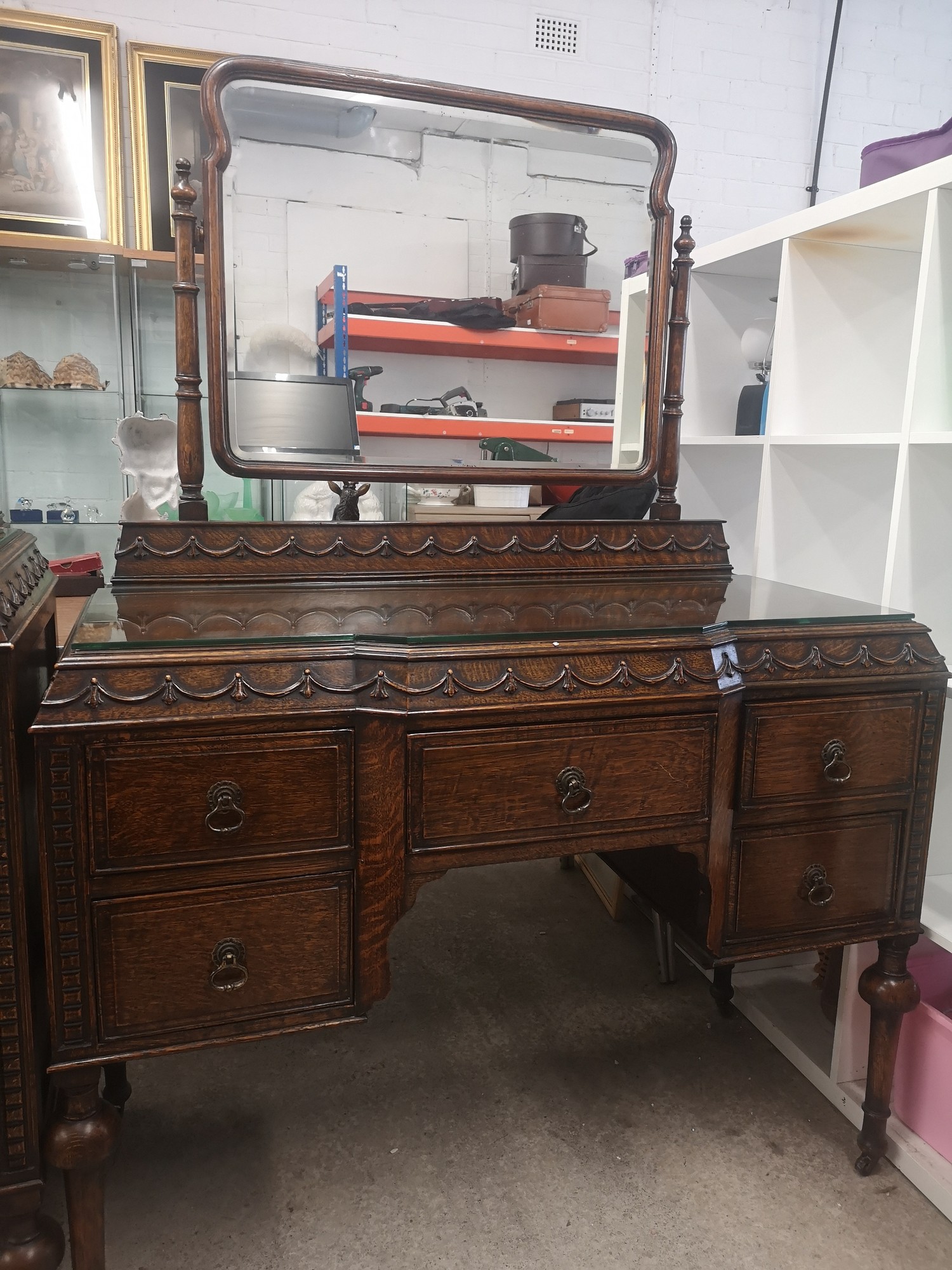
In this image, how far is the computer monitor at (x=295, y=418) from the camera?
1406 mm

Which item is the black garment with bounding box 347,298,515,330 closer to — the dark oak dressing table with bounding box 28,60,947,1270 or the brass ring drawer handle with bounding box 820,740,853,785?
the dark oak dressing table with bounding box 28,60,947,1270

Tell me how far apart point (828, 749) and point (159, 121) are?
2.68 meters

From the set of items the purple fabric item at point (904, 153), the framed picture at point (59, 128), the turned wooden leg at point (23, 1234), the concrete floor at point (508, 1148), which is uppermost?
the framed picture at point (59, 128)

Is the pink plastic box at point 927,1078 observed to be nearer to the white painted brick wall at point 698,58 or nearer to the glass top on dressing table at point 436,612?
the glass top on dressing table at point 436,612

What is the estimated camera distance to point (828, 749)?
122 centimetres

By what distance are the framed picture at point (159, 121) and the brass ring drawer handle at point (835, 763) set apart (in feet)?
8.08

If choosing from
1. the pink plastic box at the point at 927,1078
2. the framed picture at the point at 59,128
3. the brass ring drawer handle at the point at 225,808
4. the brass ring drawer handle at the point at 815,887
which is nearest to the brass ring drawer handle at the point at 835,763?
the brass ring drawer handle at the point at 815,887

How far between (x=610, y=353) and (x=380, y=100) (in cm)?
56

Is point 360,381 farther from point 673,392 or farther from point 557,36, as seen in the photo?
point 557,36

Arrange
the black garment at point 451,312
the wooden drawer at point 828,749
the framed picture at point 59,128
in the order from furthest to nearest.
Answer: the framed picture at point 59,128 < the black garment at point 451,312 < the wooden drawer at point 828,749

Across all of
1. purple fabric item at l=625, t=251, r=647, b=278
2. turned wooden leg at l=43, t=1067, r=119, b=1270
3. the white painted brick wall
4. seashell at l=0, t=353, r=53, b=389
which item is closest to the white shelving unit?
purple fabric item at l=625, t=251, r=647, b=278

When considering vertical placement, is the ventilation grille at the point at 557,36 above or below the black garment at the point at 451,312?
above

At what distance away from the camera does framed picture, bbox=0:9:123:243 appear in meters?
2.53

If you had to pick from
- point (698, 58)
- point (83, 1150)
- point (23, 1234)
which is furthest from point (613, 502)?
point (698, 58)
